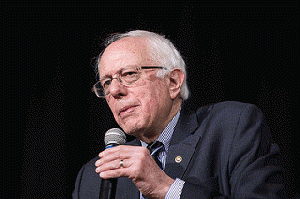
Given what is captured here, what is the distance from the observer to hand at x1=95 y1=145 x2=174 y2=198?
1166 millimetres

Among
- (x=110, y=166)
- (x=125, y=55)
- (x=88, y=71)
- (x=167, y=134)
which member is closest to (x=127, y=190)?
(x=167, y=134)

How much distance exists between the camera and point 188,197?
124cm

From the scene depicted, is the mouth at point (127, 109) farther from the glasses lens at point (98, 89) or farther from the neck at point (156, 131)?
the glasses lens at point (98, 89)

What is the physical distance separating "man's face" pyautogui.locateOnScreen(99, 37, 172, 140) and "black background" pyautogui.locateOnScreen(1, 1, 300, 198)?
32.9 inches

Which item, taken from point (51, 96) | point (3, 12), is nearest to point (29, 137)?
point (51, 96)

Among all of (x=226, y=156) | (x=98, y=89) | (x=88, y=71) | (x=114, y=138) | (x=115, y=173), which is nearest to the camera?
(x=115, y=173)

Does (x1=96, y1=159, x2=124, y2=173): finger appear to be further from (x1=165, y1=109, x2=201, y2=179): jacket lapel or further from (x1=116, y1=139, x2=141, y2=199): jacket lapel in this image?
(x1=116, y1=139, x2=141, y2=199): jacket lapel

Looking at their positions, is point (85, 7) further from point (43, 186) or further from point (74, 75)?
point (43, 186)

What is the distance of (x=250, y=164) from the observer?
4.47 ft

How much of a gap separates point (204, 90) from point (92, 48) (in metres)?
1.20

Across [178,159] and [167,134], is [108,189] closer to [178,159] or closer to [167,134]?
[178,159]

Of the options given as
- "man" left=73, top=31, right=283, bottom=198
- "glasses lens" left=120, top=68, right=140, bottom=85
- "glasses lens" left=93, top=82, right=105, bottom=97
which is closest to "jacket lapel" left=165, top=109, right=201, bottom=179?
"man" left=73, top=31, right=283, bottom=198

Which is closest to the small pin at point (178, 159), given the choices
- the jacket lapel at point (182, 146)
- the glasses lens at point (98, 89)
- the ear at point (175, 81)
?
the jacket lapel at point (182, 146)

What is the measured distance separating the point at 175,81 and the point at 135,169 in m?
0.87
